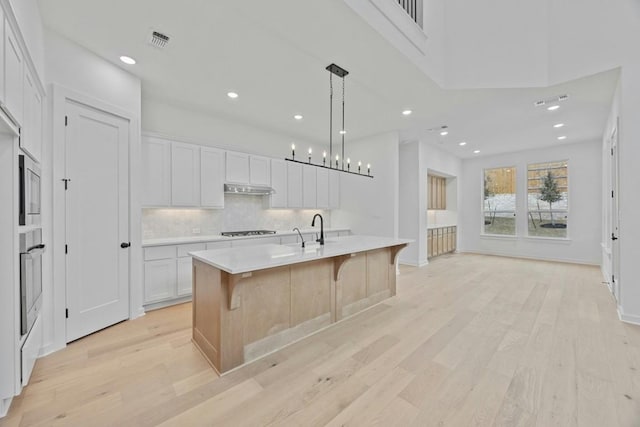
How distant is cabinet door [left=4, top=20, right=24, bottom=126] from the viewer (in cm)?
154

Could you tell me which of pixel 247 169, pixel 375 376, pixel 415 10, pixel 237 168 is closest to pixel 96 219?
pixel 237 168

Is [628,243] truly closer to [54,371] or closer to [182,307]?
[182,307]

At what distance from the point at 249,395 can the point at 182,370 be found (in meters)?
0.70

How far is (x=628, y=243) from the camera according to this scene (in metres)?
3.13

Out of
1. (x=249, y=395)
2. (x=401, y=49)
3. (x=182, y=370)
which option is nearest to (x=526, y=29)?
(x=401, y=49)

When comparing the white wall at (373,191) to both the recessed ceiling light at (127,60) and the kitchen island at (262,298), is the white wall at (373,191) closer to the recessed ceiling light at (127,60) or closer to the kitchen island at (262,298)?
the kitchen island at (262,298)

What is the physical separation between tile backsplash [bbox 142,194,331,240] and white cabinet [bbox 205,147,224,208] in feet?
1.11

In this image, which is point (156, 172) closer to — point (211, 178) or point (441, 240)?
point (211, 178)

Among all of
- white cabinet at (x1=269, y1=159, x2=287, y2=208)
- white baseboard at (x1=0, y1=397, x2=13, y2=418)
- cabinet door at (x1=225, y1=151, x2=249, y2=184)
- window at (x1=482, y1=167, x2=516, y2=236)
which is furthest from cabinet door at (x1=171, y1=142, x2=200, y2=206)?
window at (x1=482, y1=167, x2=516, y2=236)

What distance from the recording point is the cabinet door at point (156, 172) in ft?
11.9

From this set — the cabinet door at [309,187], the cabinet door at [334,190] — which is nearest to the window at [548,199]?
the cabinet door at [334,190]

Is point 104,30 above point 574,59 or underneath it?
underneath

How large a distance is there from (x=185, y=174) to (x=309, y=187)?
2568 millimetres

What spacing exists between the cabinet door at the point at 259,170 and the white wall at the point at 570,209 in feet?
21.4
